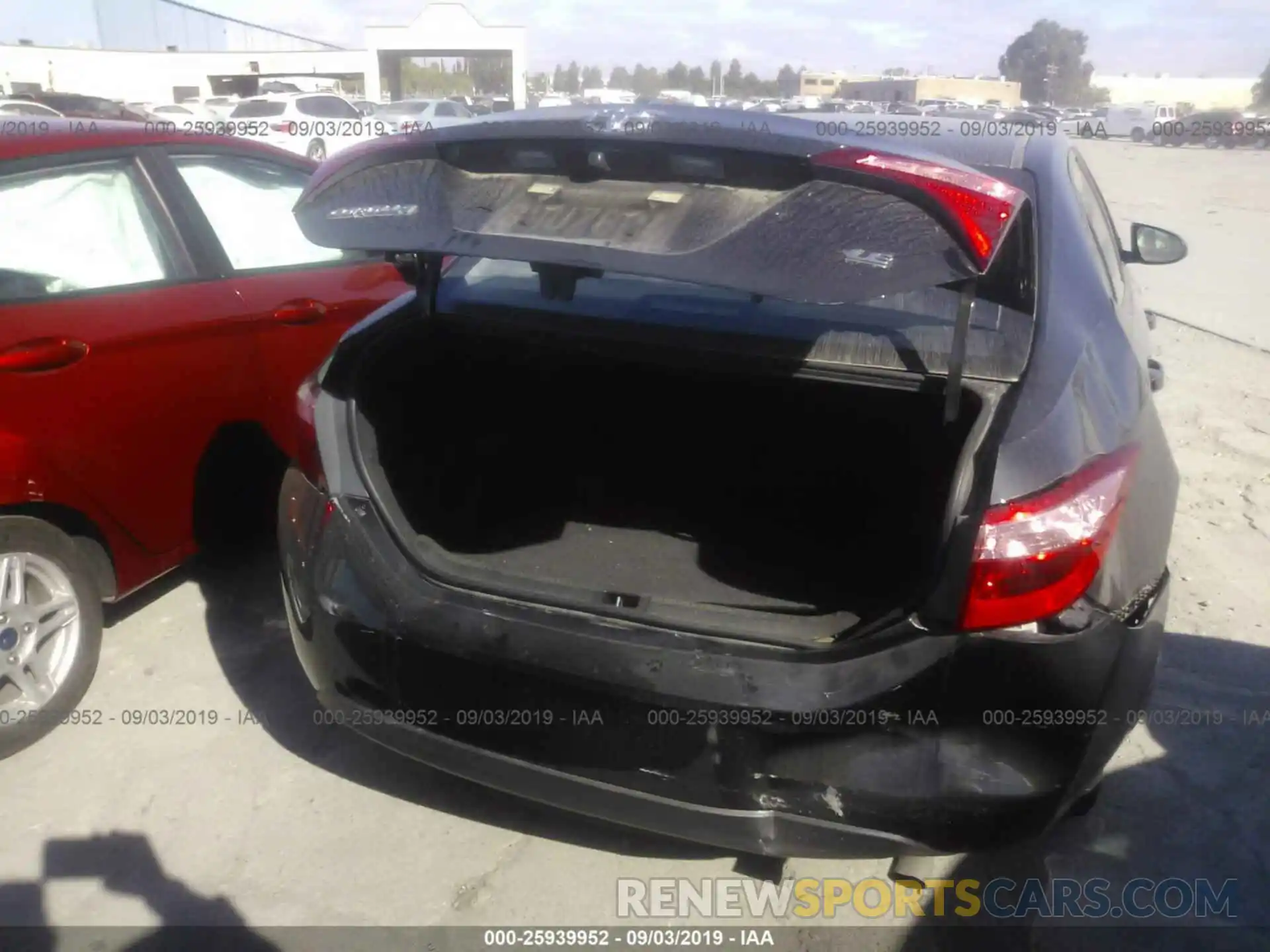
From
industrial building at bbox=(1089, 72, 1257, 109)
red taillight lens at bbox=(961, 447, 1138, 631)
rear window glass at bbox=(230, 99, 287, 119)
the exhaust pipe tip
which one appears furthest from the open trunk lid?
industrial building at bbox=(1089, 72, 1257, 109)

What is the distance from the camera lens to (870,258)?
1630 millimetres

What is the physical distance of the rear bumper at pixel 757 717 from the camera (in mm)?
1808

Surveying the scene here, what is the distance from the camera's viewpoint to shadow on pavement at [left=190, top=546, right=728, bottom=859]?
2549 mm

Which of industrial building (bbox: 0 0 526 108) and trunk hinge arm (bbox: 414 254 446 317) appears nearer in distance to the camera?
trunk hinge arm (bbox: 414 254 446 317)

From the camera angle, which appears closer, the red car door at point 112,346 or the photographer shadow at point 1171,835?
the photographer shadow at point 1171,835

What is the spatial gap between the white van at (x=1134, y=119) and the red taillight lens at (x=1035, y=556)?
48.3 m

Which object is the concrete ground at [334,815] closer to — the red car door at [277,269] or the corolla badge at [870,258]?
the red car door at [277,269]

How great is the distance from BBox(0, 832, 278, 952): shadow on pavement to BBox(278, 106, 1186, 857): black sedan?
0.52 metres

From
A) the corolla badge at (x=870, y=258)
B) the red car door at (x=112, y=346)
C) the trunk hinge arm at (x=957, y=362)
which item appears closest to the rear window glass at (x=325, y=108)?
the red car door at (x=112, y=346)

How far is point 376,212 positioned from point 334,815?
1563mm

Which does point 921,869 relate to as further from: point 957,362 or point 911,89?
point 911,89

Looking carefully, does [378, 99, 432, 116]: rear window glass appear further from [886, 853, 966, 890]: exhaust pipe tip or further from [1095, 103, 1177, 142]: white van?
[1095, 103, 1177, 142]: white van

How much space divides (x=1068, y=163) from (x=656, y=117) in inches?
68.4

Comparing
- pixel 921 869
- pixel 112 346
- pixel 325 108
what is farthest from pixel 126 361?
pixel 325 108
